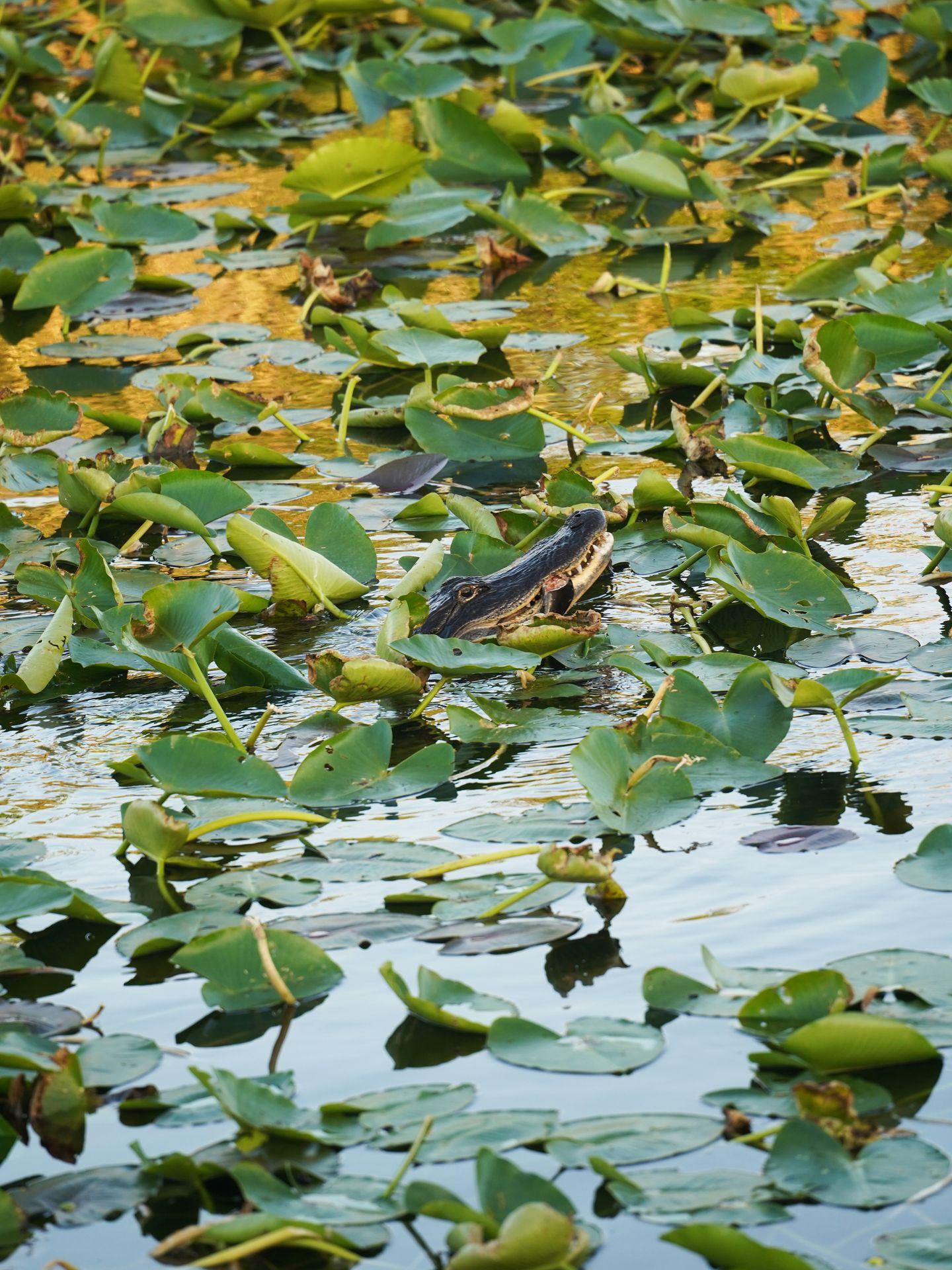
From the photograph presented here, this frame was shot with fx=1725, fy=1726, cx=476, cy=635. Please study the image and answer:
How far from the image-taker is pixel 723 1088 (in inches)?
68.2

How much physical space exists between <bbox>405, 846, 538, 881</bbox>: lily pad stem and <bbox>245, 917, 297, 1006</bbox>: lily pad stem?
251 mm

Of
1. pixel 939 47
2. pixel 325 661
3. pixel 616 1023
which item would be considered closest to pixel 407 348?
pixel 325 661

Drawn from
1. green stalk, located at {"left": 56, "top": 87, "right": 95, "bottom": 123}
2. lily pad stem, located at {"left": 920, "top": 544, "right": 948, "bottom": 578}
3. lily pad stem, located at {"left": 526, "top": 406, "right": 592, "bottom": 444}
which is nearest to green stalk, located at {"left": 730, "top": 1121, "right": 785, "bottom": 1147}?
lily pad stem, located at {"left": 920, "top": 544, "right": 948, "bottom": 578}

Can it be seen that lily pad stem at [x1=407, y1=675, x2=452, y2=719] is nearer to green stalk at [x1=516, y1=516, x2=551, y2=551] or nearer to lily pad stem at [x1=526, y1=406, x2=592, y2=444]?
green stalk at [x1=516, y1=516, x2=551, y2=551]

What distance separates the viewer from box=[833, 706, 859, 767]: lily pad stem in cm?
228

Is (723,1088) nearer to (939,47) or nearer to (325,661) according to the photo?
(325,661)

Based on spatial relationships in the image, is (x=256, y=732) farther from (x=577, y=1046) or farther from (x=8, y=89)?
(x=8, y=89)

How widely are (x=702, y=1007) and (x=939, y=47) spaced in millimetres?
5570

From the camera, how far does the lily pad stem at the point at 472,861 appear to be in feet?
6.79

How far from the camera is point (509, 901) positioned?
79.4 inches

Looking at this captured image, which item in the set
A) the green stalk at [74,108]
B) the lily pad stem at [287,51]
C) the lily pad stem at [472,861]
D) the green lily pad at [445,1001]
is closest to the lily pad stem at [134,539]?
the lily pad stem at [472,861]

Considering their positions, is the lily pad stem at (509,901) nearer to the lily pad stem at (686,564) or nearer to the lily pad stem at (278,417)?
the lily pad stem at (686,564)

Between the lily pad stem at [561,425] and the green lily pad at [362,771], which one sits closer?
the green lily pad at [362,771]

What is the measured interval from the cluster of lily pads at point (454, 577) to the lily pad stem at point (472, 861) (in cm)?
1
